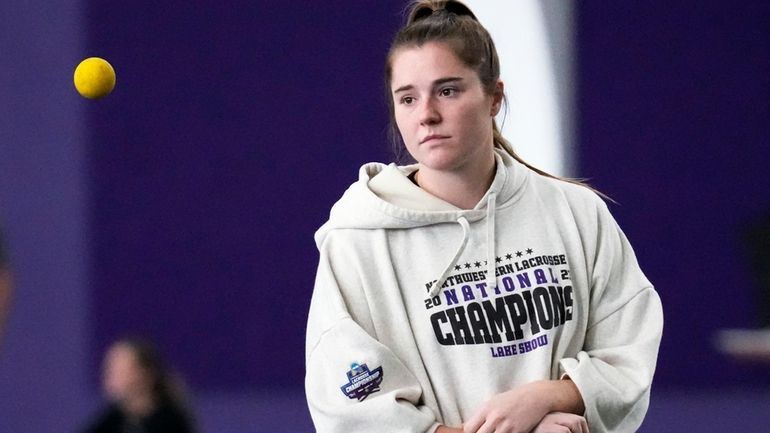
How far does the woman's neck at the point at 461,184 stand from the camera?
174 centimetres

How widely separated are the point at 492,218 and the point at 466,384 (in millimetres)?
229

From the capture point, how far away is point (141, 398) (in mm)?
3916

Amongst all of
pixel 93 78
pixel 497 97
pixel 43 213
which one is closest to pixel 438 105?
pixel 497 97

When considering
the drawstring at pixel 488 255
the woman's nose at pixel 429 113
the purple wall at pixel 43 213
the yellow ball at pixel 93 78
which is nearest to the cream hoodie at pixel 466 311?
the drawstring at pixel 488 255

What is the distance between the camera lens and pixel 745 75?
4.32 m

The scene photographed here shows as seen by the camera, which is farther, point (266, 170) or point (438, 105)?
point (266, 170)

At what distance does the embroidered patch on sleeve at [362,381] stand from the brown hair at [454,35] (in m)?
0.38

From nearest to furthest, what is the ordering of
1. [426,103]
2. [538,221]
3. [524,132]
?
1. [426,103]
2. [538,221]
3. [524,132]

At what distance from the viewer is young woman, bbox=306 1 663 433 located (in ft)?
5.39

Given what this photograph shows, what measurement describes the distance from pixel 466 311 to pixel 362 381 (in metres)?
0.17

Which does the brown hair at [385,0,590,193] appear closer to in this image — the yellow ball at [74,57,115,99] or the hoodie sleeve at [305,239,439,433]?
the hoodie sleeve at [305,239,439,433]

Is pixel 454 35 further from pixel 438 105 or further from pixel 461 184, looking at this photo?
pixel 461 184

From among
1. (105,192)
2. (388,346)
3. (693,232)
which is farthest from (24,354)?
(388,346)

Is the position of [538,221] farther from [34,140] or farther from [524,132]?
[34,140]
